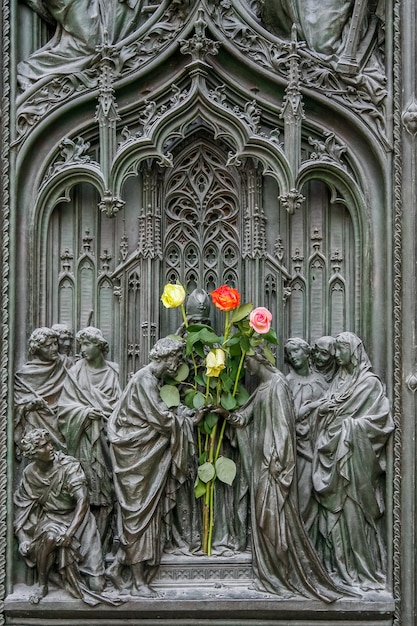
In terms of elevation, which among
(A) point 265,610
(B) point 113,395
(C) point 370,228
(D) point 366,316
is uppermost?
(C) point 370,228

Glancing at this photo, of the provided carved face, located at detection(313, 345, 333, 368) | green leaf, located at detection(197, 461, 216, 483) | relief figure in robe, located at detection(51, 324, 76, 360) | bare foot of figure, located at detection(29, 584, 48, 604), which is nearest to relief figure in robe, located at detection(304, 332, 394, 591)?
A: carved face, located at detection(313, 345, 333, 368)

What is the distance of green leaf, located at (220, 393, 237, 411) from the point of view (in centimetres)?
859

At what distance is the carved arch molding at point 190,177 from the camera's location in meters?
8.81

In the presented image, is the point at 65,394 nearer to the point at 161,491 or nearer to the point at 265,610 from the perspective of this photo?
the point at 161,491

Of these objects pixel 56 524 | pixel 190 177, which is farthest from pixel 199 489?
pixel 190 177

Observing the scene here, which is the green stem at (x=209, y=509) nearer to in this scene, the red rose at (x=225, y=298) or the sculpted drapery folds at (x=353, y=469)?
the sculpted drapery folds at (x=353, y=469)

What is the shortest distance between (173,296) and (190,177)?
113cm

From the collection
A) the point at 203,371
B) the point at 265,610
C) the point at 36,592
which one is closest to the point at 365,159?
the point at 203,371

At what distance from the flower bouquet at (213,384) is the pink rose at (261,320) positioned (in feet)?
0.31

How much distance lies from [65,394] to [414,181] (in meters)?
3.05

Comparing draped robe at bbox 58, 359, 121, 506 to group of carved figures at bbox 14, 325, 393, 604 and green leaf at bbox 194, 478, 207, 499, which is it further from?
green leaf at bbox 194, 478, 207, 499

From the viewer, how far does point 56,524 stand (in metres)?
8.45

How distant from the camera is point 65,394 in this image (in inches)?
343

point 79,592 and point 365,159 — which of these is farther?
point 365,159
